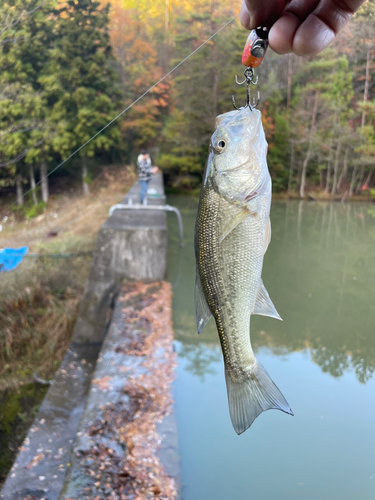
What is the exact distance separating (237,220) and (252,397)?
1.81 ft

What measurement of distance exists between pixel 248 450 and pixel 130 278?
2706 mm

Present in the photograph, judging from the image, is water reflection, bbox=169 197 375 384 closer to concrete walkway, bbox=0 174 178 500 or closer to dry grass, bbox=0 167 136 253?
concrete walkway, bbox=0 174 178 500

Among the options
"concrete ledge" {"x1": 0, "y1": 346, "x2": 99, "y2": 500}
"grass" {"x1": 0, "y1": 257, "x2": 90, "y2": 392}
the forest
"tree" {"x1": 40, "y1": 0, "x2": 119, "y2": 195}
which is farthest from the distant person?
"tree" {"x1": 40, "y1": 0, "x2": 119, "y2": 195}

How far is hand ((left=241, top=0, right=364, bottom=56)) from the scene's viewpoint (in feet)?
4.49

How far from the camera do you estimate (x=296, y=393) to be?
3752 millimetres

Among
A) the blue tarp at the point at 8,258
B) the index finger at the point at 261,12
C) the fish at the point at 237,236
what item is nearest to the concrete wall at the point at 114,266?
the blue tarp at the point at 8,258

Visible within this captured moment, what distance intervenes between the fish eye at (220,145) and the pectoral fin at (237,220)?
204 millimetres

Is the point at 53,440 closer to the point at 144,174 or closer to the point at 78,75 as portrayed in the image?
the point at 144,174

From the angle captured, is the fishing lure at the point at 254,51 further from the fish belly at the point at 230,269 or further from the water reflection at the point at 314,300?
the water reflection at the point at 314,300

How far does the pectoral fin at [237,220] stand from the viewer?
3.90ft

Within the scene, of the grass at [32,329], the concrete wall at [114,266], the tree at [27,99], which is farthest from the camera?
the tree at [27,99]

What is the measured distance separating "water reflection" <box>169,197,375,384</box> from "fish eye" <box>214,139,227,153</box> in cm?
323

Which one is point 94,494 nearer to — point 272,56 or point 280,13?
point 280,13

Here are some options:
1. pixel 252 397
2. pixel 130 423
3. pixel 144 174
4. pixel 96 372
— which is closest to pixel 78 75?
pixel 144 174
